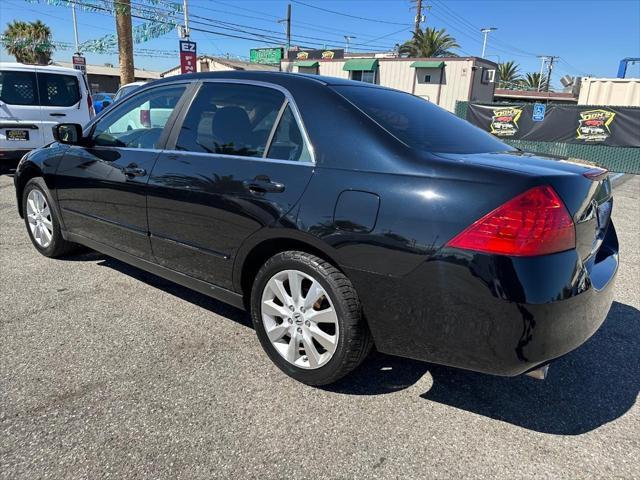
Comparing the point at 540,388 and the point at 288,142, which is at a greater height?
the point at 288,142

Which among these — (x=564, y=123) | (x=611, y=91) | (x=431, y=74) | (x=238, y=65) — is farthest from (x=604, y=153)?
(x=238, y=65)

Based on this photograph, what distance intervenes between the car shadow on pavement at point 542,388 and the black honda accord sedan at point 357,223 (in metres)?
0.43

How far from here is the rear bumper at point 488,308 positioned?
1962 mm

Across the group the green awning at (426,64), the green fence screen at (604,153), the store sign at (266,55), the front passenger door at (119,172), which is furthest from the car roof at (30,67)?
the store sign at (266,55)

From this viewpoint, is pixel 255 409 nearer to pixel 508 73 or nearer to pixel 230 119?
pixel 230 119

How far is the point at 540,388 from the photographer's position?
107 inches

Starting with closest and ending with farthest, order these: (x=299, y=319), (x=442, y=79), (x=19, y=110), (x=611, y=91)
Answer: (x=299, y=319) < (x=19, y=110) < (x=611, y=91) < (x=442, y=79)

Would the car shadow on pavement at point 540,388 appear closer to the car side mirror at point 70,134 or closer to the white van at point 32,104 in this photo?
the car side mirror at point 70,134

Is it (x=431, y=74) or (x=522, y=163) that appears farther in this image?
(x=431, y=74)

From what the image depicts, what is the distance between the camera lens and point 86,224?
A: 395 centimetres

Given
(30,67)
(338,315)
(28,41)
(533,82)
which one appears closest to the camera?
(338,315)

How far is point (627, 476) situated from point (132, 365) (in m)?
2.54

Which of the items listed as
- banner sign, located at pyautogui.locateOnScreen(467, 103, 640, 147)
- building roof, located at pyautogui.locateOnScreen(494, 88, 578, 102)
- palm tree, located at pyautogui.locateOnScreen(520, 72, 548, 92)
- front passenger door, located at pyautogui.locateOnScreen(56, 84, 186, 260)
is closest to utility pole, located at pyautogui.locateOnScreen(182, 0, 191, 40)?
banner sign, located at pyautogui.locateOnScreen(467, 103, 640, 147)

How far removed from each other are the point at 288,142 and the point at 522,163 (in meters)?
1.21
